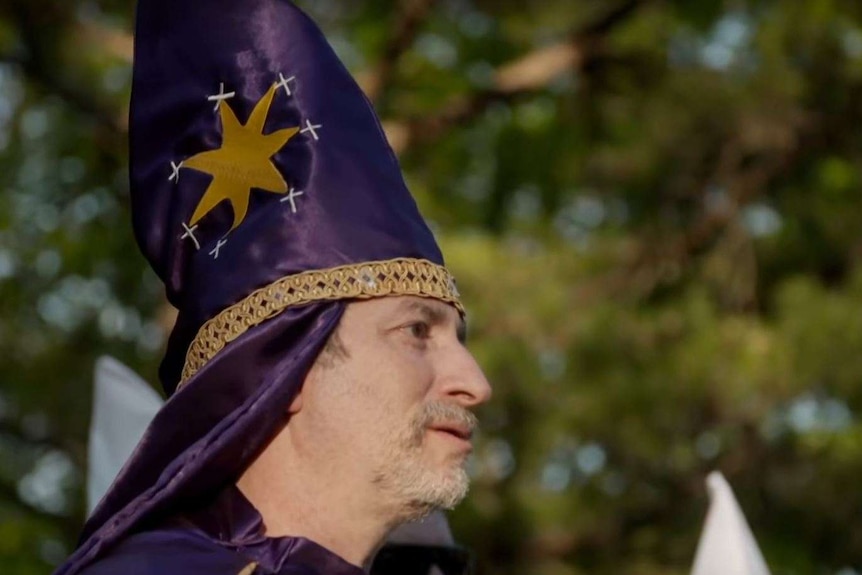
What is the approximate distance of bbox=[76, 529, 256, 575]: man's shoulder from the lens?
3.41 metres

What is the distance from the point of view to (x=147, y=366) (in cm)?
1221

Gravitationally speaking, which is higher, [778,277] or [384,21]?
[384,21]

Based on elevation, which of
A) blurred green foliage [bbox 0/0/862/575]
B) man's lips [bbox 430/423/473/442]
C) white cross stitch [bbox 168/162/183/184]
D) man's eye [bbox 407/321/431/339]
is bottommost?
man's lips [bbox 430/423/473/442]

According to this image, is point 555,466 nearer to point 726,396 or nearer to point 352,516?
point 726,396

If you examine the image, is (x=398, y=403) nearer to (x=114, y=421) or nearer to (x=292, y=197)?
(x=292, y=197)

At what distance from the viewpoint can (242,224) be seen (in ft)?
12.2

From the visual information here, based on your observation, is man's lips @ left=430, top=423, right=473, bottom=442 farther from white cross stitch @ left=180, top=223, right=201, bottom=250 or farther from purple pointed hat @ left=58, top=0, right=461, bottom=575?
white cross stitch @ left=180, top=223, right=201, bottom=250

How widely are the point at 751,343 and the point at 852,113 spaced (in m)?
1.67

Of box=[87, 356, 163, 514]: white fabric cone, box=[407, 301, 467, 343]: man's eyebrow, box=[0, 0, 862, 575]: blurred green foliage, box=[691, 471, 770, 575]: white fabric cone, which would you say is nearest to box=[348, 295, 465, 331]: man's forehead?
box=[407, 301, 467, 343]: man's eyebrow

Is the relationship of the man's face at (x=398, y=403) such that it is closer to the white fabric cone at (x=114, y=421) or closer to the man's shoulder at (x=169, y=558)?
the man's shoulder at (x=169, y=558)


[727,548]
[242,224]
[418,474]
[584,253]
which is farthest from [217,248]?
[584,253]

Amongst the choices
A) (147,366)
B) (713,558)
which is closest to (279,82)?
(713,558)

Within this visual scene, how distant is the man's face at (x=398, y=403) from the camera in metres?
3.57

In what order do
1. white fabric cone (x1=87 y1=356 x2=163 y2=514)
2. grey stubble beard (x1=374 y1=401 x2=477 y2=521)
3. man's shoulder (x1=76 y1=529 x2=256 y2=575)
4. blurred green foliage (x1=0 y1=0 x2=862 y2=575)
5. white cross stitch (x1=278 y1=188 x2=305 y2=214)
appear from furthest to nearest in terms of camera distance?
blurred green foliage (x1=0 y1=0 x2=862 y2=575)
white fabric cone (x1=87 y1=356 x2=163 y2=514)
white cross stitch (x1=278 y1=188 x2=305 y2=214)
grey stubble beard (x1=374 y1=401 x2=477 y2=521)
man's shoulder (x1=76 y1=529 x2=256 y2=575)
